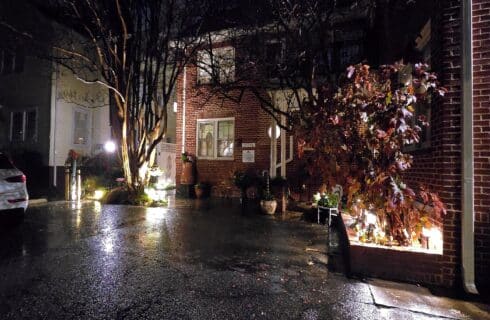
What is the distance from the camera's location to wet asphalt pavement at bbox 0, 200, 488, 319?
2.80m

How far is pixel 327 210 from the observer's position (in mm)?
7051

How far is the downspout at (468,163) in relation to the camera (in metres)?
3.27

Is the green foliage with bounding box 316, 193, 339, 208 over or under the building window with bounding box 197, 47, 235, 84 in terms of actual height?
under

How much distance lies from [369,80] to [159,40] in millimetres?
8933

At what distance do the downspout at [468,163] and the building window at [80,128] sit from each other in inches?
588

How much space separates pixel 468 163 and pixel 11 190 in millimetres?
7867

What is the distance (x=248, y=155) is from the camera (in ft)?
36.0

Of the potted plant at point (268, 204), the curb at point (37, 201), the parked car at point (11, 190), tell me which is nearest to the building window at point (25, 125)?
the curb at point (37, 201)

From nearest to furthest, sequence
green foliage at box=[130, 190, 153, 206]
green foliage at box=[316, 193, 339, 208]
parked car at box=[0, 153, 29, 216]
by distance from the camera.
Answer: parked car at box=[0, 153, 29, 216]
green foliage at box=[316, 193, 339, 208]
green foliage at box=[130, 190, 153, 206]

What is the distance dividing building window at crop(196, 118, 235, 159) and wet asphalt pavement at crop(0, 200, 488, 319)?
5.30m

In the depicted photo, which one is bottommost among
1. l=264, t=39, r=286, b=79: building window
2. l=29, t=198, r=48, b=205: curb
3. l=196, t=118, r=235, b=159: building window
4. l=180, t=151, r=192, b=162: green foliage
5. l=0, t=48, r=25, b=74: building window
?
l=29, t=198, r=48, b=205: curb

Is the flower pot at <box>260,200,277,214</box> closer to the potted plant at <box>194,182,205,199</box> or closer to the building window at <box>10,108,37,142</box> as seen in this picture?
the potted plant at <box>194,182,205,199</box>

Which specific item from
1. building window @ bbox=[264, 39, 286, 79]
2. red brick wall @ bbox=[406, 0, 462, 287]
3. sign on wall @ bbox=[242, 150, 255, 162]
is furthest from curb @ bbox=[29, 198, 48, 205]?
red brick wall @ bbox=[406, 0, 462, 287]

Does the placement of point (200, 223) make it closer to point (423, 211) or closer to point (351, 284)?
point (351, 284)
